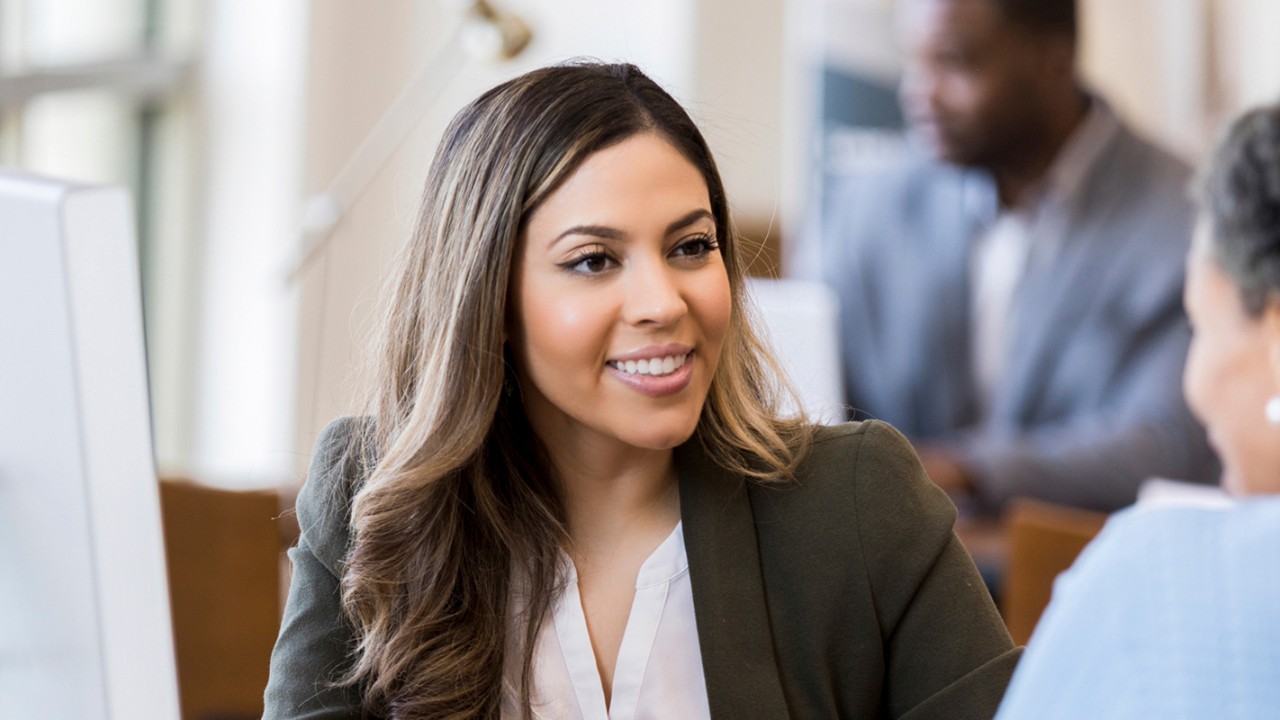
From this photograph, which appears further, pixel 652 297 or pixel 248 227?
pixel 248 227

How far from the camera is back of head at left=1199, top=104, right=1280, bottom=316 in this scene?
1791 mm

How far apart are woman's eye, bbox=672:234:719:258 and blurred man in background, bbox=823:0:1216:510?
2.97 meters

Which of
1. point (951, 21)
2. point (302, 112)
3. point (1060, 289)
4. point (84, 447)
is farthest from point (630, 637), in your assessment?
point (951, 21)

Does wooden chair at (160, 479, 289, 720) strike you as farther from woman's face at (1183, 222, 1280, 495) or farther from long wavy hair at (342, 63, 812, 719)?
woman's face at (1183, 222, 1280, 495)

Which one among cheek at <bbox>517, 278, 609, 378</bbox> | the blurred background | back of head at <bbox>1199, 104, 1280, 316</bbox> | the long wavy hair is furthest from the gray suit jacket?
cheek at <bbox>517, 278, 609, 378</bbox>

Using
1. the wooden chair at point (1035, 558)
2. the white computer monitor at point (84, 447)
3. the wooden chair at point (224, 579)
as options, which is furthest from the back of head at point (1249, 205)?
the wooden chair at point (224, 579)

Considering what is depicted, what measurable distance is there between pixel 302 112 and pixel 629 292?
3206 mm

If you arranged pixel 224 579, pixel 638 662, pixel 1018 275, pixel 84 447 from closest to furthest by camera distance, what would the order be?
pixel 84 447 → pixel 638 662 → pixel 224 579 → pixel 1018 275

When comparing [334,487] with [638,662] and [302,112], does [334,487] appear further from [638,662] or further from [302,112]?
[302,112]

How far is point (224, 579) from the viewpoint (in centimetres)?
288

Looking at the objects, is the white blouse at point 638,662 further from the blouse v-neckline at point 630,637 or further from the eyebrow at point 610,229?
the eyebrow at point 610,229

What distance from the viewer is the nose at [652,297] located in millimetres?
1501

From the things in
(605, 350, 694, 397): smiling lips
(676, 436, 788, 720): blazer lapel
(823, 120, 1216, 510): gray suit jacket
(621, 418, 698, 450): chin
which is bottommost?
(823, 120, 1216, 510): gray suit jacket

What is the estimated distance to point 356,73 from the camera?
4660mm
